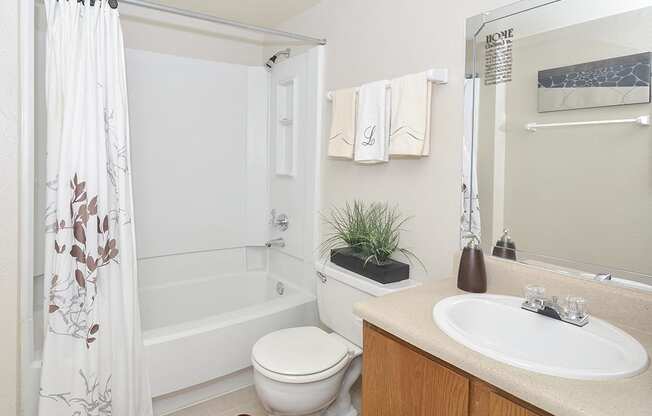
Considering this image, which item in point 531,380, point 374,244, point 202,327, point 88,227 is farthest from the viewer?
point 202,327

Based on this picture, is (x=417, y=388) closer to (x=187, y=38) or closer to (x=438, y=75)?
(x=438, y=75)

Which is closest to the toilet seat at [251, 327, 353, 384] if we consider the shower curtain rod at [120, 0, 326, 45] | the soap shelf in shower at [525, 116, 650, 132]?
the soap shelf in shower at [525, 116, 650, 132]

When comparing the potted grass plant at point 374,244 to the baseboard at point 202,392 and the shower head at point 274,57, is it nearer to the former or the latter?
the baseboard at point 202,392

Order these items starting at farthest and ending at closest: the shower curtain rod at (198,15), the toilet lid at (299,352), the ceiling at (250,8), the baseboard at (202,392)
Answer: the ceiling at (250,8)
the baseboard at (202,392)
the shower curtain rod at (198,15)
the toilet lid at (299,352)

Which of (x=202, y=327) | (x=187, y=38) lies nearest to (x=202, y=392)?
(x=202, y=327)

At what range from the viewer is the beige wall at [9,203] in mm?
1532

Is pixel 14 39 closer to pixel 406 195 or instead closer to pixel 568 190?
pixel 406 195

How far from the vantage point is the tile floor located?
2.05 metres

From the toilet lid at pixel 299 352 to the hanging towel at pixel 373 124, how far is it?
0.89 meters

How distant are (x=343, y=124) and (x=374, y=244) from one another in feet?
2.20

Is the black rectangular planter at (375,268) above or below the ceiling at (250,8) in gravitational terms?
below

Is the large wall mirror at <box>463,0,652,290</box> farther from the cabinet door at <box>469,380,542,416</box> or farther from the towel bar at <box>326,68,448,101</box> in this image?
the cabinet door at <box>469,380,542,416</box>

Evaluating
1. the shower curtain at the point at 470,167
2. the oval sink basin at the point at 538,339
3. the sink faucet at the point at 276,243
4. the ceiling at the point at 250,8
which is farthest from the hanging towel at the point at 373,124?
the sink faucet at the point at 276,243

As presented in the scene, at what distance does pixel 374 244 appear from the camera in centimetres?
185
